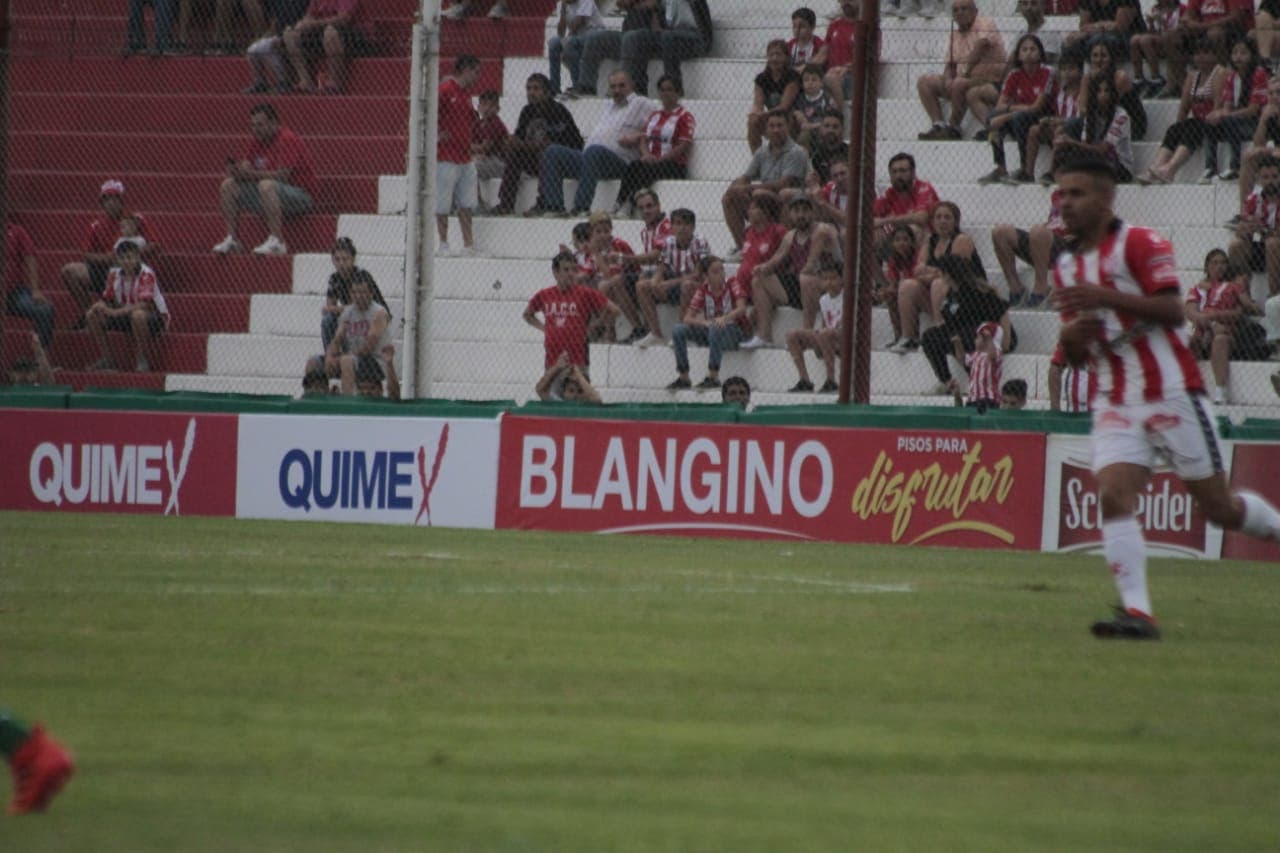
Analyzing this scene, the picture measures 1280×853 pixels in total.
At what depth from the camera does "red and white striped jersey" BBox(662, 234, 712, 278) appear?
19.5m

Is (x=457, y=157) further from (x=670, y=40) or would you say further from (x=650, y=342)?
(x=650, y=342)

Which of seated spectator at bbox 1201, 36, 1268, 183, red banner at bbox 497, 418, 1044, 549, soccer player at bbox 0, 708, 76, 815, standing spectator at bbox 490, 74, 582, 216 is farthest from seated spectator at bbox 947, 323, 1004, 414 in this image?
soccer player at bbox 0, 708, 76, 815

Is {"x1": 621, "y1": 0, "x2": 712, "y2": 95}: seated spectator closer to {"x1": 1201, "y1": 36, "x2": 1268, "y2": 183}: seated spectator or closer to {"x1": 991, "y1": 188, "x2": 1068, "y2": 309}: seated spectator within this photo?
{"x1": 991, "y1": 188, "x2": 1068, "y2": 309}: seated spectator

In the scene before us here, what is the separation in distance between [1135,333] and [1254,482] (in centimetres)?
672

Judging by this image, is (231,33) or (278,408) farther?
(231,33)

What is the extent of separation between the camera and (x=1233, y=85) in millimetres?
18594

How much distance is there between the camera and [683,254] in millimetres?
19672

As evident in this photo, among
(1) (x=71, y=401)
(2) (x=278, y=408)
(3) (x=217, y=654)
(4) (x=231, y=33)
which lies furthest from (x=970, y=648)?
(4) (x=231, y=33)

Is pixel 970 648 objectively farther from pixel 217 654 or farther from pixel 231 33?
pixel 231 33

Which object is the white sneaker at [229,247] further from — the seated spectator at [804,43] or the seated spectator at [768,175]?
the seated spectator at [804,43]

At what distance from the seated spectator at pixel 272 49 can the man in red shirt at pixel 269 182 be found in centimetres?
118

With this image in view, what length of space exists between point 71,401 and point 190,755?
12.8 meters

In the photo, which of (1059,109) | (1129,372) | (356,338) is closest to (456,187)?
(356,338)

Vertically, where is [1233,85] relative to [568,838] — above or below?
above
